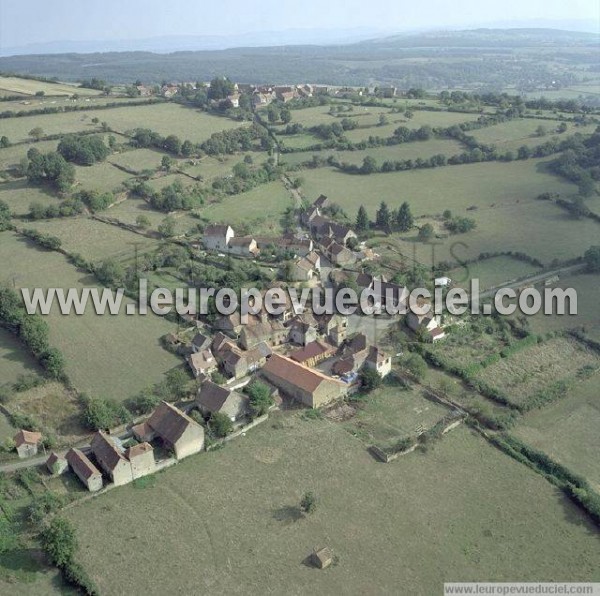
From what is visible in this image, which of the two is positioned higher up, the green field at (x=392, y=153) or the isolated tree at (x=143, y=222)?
the green field at (x=392, y=153)

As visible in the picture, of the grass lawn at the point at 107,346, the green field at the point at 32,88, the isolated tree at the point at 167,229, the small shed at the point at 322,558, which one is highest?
the green field at the point at 32,88

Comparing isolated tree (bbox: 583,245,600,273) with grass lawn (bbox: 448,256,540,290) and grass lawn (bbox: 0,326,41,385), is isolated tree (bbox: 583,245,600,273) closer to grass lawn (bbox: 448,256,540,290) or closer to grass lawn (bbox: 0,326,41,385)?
grass lawn (bbox: 448,256,540,290)

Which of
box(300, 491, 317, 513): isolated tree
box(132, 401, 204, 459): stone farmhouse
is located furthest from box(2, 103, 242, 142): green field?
box(300, 491, 317, 513): isolated tree

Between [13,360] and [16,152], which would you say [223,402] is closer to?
[13,360]

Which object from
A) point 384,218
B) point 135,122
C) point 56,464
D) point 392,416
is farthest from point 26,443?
point 135,122

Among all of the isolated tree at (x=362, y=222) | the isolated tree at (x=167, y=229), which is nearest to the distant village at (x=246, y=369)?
the isolated tree at (x=362, y=222)

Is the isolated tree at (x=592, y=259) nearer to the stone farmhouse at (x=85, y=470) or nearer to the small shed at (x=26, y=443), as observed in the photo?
the stone farmhouse at (x=85, y=470)

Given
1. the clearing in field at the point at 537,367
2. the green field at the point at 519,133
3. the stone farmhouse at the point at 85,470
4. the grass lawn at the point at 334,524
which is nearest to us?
the grass lawn at the point at 334,524
